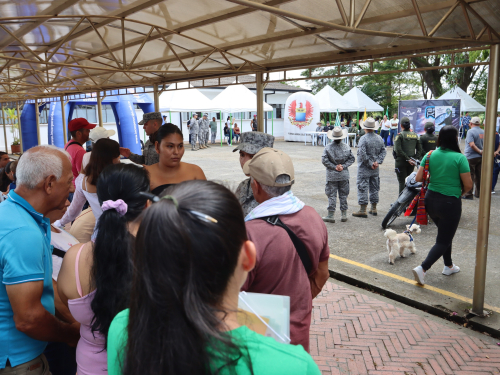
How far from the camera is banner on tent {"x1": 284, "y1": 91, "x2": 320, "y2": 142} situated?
25766mm

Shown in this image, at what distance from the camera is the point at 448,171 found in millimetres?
4266

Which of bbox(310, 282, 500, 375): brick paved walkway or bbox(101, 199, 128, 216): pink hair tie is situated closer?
bbox(101, 199, 128, 216): pink hair tie

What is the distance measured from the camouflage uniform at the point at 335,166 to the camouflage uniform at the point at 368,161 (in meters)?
0.38

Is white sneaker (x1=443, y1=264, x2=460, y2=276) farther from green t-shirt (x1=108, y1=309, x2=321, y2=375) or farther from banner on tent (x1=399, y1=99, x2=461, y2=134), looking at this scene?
banner on tent (x1=399, y1=99, x2=461, y2=134)

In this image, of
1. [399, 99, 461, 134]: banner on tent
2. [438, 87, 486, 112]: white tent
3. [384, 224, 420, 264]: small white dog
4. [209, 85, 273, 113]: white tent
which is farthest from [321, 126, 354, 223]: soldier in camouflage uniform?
[438, 87, 486, 112]: white tent

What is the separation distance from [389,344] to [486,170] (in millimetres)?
1782

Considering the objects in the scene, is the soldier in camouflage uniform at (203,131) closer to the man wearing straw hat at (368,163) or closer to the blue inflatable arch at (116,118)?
the blue inflatable arch at (116,118)

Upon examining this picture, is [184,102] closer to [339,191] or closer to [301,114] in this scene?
[301,114]

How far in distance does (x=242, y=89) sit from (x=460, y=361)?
19250mm

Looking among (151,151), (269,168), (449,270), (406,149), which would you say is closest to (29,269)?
(269,168)

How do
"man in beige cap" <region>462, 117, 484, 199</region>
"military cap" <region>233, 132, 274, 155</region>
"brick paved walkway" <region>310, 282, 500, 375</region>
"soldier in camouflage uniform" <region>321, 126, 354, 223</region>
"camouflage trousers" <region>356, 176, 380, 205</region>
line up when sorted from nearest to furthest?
"brick paved walkway" <region>310, 282, 500, 375</region> < "military cap" <region>233, 132, 274, 155</region> < "soldier in camouflage uniform" <region>321, 126, 354, 223</region> < "camouflage trousers" <region>356, 176, 380, 205</region> < "man in beige cap" <region>462, 117, 484, 199</region>

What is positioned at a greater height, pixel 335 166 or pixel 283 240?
pixel 283 240

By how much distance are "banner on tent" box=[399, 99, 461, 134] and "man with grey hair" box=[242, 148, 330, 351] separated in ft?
48.9

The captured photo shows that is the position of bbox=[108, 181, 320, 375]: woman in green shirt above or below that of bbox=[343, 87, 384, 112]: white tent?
below
